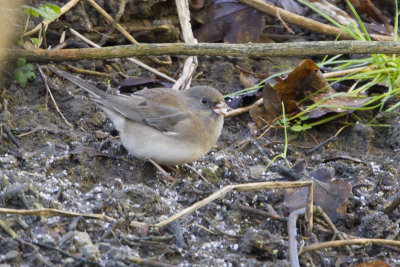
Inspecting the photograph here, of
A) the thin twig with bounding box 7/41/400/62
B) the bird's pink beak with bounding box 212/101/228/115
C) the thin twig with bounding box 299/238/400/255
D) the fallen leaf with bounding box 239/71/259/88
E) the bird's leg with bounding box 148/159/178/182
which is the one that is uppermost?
the thin twig with bounding box 7/41/400/62

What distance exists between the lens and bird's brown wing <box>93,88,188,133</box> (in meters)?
4.15

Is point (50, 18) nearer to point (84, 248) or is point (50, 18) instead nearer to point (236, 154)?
point (236, 154)

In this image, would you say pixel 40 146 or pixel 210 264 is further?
pixel 40 146

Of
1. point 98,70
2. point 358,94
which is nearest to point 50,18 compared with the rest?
point 98,70

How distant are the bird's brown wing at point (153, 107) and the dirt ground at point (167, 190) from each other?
24 cm

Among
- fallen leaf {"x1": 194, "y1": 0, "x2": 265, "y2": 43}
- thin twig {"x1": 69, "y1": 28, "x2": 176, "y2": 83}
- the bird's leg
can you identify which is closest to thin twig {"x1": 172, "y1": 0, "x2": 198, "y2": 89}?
thin twig {"x1": 69, "y1": 28, "x2": 176, "y2": 83}

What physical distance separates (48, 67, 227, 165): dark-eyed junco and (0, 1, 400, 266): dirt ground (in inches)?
5.5

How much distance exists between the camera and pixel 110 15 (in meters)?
5.14

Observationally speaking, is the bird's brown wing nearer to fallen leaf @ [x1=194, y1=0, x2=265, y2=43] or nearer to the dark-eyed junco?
the dark-eyed junco

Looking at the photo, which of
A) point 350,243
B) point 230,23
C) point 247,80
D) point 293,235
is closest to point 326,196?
point 350,243

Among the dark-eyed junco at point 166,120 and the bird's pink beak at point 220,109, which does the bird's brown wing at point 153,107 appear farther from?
the bird's pink beak at point 220,109

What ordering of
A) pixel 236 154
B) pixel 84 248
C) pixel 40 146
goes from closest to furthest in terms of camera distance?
pixel 84 248
pixel 40 146
pixel 236 154

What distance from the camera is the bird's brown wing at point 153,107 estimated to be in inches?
163

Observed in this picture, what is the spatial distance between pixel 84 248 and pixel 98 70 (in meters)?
2.43
